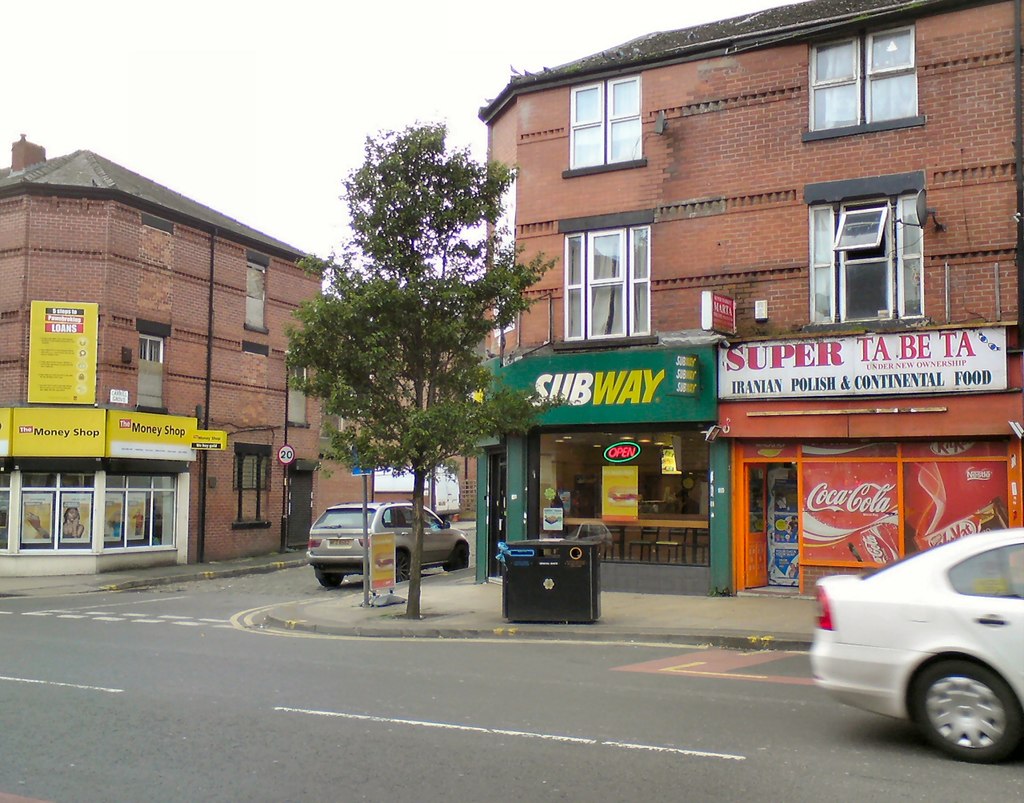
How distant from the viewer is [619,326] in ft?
58.2

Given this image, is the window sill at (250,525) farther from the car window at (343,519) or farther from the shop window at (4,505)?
the car window at (343,519)

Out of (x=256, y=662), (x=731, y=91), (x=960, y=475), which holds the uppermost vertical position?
(x=731, y=91)

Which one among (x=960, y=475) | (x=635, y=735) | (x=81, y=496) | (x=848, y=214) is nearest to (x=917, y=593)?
(x=635, y=735)

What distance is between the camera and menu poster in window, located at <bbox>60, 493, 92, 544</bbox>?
24781mm

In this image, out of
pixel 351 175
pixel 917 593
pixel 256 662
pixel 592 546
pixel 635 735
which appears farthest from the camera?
pixel 351 175

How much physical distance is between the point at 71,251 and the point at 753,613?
727 inches

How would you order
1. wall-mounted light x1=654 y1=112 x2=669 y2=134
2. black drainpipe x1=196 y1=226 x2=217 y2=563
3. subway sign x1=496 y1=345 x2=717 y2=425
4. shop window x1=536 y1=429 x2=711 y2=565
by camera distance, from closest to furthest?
subway sign x1=496 y1=345 x2=717 y2=425 → shop window x1=536 y1=429 x2=711 y2=565 → wall-mounted light x1=654 y1=112 x2=669 y2=134 → black drainpipe x1=196 y1=226 x2=217 y2=563

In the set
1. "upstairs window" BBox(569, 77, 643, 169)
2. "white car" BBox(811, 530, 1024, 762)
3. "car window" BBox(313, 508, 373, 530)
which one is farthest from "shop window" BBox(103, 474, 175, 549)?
"white car" BBox(811, 530, 1024, 762)

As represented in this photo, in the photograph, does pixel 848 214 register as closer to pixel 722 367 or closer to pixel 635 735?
pixel 722 367

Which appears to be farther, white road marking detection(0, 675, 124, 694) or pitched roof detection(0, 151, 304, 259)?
pitched roof detection(0, 151, 304, 259)

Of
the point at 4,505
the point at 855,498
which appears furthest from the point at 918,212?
the point at 4,505

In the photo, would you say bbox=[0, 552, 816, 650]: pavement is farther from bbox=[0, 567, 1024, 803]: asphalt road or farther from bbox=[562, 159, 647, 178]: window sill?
bbox=[562, 159, 647, 178]: window sill

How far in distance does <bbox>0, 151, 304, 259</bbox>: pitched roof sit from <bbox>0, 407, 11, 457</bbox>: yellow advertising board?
517cm

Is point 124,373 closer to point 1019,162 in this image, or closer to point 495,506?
point 495,506
